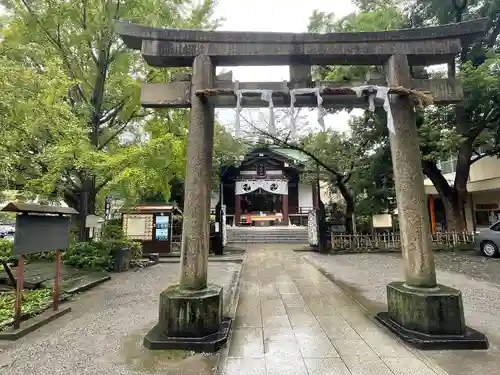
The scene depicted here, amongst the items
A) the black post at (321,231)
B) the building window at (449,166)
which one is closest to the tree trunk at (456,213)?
the building window at (449,166)

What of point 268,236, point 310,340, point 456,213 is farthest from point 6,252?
point 456,213

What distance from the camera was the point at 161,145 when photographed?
7.86 m

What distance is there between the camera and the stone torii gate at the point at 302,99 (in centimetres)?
382

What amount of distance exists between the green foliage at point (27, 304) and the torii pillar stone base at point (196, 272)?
254cm

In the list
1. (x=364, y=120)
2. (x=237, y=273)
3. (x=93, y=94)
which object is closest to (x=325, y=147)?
(x=364, y=120)

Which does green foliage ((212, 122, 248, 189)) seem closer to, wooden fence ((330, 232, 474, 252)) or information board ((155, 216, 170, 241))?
information board ((155, 216, 170, 241))

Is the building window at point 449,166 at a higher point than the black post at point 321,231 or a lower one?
higher

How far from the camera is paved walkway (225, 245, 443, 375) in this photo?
3178 millimetres

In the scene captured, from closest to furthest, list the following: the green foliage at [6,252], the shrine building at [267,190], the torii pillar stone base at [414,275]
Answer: the torii pillar stone base at [414,275] < the green foliage at [6,252] < the shrine building at [267,190]

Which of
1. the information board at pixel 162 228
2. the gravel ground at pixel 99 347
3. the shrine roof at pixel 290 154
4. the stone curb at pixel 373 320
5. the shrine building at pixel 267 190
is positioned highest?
the shrine roof at pixel 290 154

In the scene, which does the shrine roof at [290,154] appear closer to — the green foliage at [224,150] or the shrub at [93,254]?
the green foliage at [224,150]

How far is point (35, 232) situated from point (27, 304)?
1.70 metres

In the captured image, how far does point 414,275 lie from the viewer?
400cm

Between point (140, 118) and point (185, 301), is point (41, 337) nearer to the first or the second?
point (185, 301)
